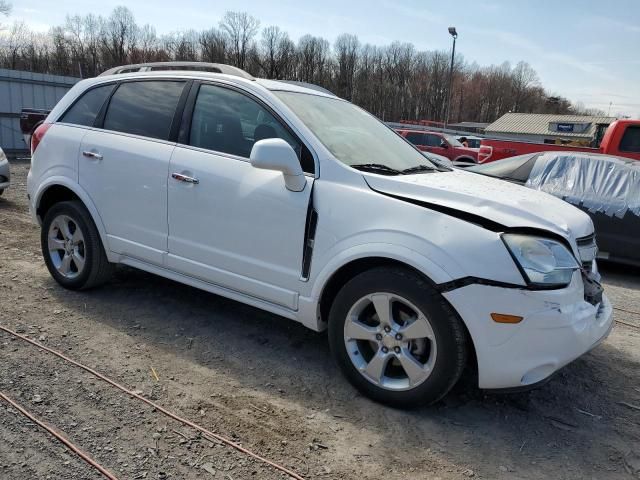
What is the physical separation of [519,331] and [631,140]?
28.8ft

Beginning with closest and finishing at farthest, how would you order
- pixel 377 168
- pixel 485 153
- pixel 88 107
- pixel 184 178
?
pixel 377 168 → pixel 184 178 → pixel 88 107 → pixel 485 153

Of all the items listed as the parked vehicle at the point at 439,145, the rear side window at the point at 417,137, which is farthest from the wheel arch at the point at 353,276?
the rear side window at the point at 417,137

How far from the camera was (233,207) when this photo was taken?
3449mm

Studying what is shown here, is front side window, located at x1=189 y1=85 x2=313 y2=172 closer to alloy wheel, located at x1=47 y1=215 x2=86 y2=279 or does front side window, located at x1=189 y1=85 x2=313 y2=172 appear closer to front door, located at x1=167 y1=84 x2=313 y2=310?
front door, located at x1=167 y1=84 x2=313 y2=310

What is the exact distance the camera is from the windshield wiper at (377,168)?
3.29 m

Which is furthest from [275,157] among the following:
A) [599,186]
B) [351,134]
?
[599,186]

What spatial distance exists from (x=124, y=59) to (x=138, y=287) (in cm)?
7324

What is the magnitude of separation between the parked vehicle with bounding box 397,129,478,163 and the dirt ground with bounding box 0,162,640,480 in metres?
16.0

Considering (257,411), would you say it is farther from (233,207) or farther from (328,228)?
(233,207)

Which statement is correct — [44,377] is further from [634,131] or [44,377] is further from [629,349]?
[634,131]

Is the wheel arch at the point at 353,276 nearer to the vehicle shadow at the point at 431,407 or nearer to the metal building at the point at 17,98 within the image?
the vehicle shadow at the point at 431,407

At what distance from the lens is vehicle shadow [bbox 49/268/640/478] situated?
271 cm

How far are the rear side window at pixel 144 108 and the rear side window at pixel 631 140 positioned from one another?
8807mm

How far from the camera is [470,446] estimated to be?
9.04ft
